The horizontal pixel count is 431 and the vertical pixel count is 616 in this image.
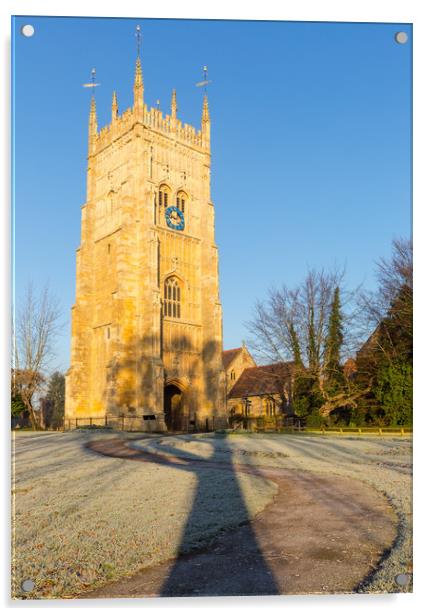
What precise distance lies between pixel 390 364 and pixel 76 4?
690 cm

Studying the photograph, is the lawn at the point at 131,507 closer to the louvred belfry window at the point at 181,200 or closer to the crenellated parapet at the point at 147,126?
the crenellated parapet at the point at 147,126

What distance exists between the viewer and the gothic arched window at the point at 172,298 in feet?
111

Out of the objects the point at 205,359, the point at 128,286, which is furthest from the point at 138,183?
the point at 205,359

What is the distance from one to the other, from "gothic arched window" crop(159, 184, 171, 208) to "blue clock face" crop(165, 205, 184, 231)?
14.8 inches

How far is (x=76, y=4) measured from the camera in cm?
709

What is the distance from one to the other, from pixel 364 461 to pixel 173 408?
1012 inches

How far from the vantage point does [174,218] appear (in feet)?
113

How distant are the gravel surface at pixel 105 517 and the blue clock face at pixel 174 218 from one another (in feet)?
84.1

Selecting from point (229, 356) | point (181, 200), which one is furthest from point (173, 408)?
point (229, 356)

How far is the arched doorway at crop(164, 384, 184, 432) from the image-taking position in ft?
114

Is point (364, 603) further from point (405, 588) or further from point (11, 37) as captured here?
point (11, 37)

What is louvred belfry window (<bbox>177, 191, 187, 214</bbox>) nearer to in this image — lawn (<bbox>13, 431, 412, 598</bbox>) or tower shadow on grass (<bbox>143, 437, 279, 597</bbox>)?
lawn (<bbox>13, 431, 412, 598</bbox>)

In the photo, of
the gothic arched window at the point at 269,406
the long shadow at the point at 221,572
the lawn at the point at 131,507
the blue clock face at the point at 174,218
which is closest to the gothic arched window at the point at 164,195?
the blue clock face at the point at 174,218

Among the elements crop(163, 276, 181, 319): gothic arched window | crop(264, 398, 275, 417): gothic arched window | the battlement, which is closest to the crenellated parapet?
the battlement
